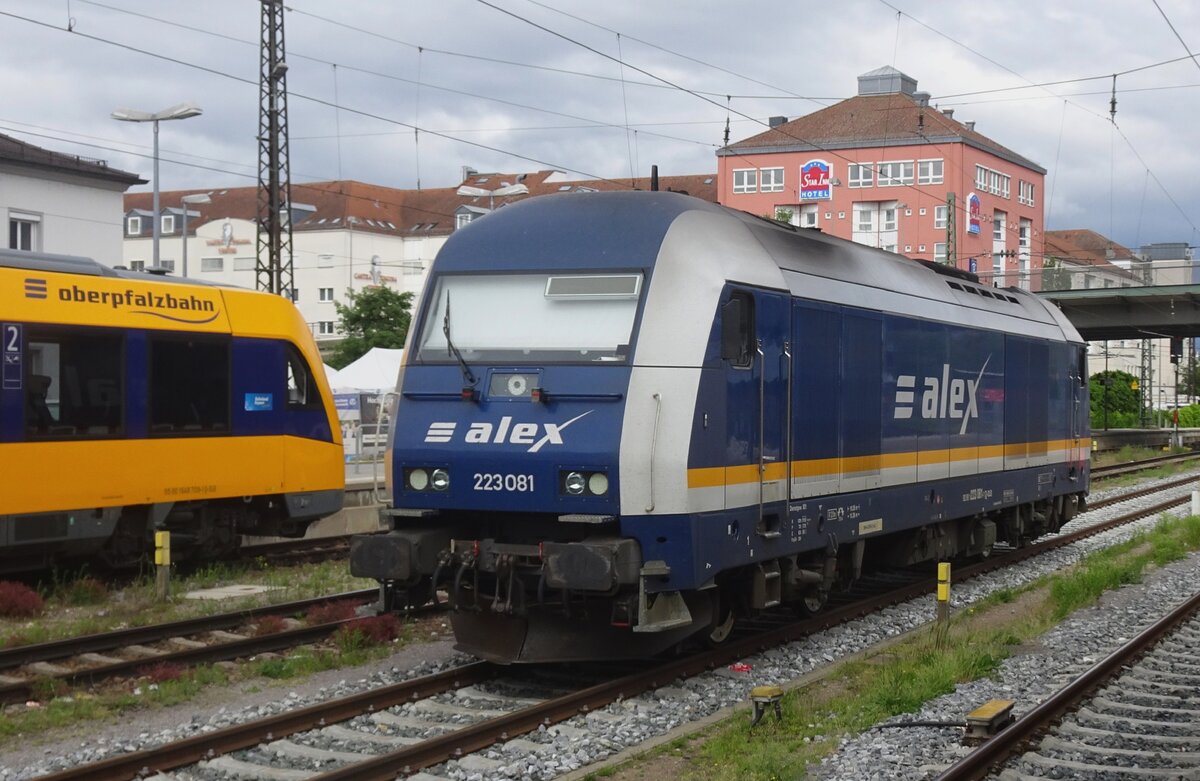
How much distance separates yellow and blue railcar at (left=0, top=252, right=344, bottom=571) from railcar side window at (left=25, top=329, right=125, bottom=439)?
0.05 ft

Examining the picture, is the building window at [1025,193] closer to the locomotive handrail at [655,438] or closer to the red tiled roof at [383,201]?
the red tiled roof at [383,201]

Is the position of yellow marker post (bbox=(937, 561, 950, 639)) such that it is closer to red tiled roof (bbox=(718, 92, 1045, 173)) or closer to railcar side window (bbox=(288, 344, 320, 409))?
railcar side window (bbox=(288, 344, 320, 409))

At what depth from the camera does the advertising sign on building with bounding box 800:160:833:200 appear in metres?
67.5

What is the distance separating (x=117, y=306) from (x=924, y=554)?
30.4 feet

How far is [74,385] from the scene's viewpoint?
1410 centimetres

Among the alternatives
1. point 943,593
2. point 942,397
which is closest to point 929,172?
point 942,397

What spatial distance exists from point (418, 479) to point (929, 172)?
68.5 metres

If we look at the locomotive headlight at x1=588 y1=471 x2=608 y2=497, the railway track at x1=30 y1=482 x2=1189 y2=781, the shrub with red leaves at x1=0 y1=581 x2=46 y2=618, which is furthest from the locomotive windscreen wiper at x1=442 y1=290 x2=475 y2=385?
the shrub with red leaves at x1=0 y1=581 x2=46 y2=618

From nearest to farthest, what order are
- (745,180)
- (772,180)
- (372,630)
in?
(372,630) → (772,180) → (745,180)

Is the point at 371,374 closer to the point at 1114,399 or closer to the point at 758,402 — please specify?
the point at 758,402

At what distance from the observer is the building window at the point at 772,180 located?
254ft

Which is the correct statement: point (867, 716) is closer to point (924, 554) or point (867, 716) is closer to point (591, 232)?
point (591, 232)

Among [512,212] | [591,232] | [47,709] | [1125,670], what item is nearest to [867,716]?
[1125,670]

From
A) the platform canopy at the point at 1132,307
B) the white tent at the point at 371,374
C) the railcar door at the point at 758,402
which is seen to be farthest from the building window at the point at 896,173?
the railcar door at the point at 758,402
